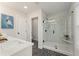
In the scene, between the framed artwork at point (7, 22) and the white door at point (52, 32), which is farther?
the white door at point (52, 32)

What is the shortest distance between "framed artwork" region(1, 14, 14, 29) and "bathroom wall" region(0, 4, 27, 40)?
0.16 ft

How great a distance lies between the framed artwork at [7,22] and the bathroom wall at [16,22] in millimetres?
48

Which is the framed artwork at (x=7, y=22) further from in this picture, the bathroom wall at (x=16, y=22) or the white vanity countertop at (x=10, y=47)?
the white vanity countertop at (x=10, y=47)

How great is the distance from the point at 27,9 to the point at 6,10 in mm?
358

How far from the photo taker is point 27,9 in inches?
46.5

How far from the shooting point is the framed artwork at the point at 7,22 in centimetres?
100

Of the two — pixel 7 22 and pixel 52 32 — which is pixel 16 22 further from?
pixel 52 32

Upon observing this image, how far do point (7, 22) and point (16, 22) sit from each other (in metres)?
0.14

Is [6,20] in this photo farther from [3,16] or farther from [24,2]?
[24,2]

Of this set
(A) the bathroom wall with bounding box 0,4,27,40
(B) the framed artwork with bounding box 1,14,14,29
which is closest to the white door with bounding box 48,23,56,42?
(A) the bathroom wall with bounding box 0,4,27,40

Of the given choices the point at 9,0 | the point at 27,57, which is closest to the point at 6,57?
the point at 27,57

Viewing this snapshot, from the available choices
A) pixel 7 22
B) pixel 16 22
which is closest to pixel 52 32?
pixel 16 22

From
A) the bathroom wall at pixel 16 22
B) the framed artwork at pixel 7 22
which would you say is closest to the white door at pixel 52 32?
the bathroom wall at pixel 16 22

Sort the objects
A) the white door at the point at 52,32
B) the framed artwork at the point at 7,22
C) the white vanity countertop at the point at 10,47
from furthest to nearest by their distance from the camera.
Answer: the white door at the point at 52,32 < the framed artwork at the point at 7,22 < the white vanity countertop at the point at 10,47
